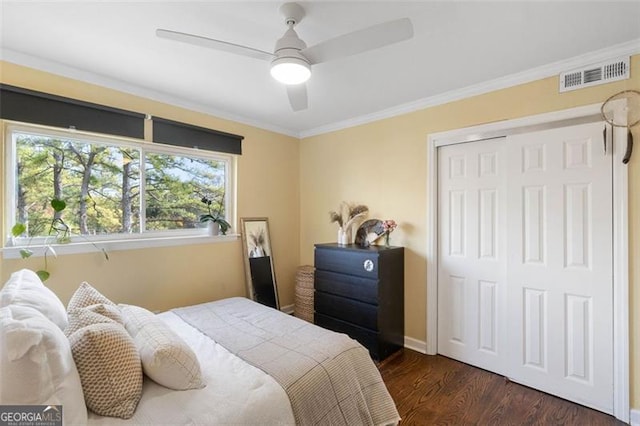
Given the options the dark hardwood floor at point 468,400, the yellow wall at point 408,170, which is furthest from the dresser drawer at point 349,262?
the dark hardwood floor at point 468,400

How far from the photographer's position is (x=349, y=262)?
282cm

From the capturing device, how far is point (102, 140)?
8.11ft

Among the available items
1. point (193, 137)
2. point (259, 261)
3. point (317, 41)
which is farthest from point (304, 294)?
point (317, 41)

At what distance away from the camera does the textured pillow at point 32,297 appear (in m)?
1.23

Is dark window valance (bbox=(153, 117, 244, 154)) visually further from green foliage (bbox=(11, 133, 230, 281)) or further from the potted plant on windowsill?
the potted plant on windowsill

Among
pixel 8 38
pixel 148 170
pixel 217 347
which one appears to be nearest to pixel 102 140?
pixel 148 170

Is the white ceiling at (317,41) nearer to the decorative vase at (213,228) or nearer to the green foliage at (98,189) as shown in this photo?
the green foliage at (98,189)

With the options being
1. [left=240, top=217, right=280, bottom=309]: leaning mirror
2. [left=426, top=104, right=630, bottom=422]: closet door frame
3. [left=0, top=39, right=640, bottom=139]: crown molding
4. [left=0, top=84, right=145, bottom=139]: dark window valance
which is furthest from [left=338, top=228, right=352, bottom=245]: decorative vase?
[left=0, top=84, right=145, bottom=139]: dark window valance

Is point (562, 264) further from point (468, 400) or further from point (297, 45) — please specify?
point (297, 45)

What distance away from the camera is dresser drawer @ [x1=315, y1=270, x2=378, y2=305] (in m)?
2.65

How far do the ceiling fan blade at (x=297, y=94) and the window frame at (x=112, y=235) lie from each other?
4.80 feet

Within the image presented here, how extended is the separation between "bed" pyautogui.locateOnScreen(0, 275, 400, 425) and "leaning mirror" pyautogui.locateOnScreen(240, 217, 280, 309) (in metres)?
1.30

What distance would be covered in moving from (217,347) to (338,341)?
693 millimetres

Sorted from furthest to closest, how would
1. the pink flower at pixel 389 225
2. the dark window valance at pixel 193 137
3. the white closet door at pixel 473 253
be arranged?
the pink flower at pixel 389 225, the dark window valance at pixel 193 137, the white closet door at pixel 473 253
